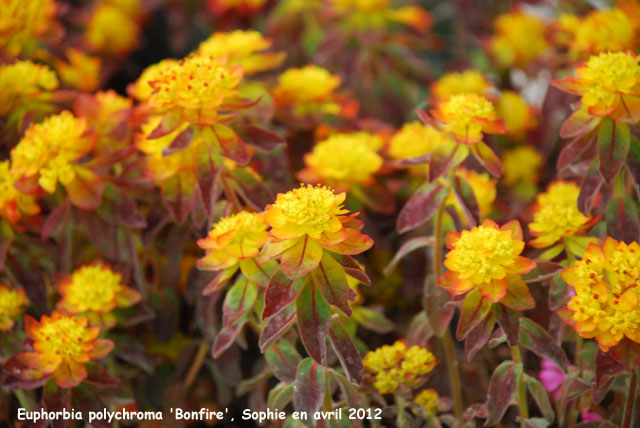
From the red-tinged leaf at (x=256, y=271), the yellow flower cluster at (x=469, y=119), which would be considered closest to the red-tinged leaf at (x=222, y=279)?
the red-tinged leaf at (x=256, y=271)

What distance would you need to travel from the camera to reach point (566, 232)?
2.87 ft

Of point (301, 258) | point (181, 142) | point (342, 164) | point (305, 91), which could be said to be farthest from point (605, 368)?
point (305, 91)

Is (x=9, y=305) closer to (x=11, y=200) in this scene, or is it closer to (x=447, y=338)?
(x=11, y=200)

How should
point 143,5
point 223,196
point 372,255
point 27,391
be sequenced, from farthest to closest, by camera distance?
1. point 143,5
2. point 372,255
3. point 223,196
4. point 27,391

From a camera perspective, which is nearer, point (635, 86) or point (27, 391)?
point (635, 86)

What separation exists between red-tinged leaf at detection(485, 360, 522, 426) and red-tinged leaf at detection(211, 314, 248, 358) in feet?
1.01

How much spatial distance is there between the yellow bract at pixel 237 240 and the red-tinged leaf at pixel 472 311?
0.24 m

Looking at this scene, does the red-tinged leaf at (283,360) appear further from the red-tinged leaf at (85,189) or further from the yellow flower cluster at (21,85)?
the yellow flower cluster at (21,85)

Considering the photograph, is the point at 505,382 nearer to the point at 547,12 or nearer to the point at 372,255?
the point at 372,255

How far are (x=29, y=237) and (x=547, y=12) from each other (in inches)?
76.2

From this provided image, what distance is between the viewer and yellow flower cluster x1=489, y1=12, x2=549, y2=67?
166 centimetres

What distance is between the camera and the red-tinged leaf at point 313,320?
30.2 inches

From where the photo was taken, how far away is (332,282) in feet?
2.55

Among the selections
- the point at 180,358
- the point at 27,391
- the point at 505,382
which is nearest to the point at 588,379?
the point at 505,382
